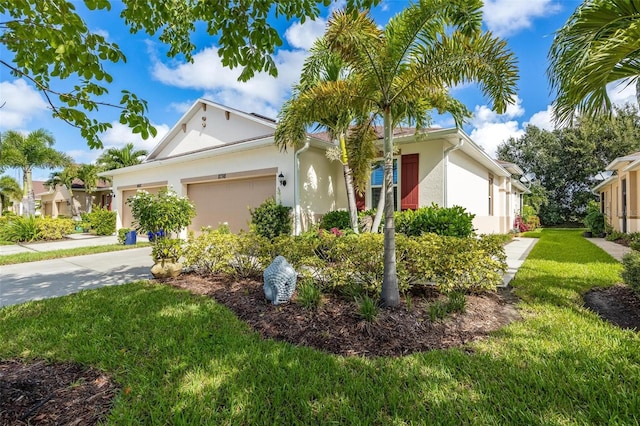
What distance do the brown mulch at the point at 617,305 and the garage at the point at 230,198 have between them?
868cm


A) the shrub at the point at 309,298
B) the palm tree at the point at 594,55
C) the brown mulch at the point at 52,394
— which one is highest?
the palm tree at the point at 594,55

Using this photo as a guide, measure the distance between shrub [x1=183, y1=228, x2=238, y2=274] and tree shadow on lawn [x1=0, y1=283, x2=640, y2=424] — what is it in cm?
237

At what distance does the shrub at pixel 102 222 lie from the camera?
54.3 ft

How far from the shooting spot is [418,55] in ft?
15.5

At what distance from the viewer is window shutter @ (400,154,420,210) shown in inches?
396

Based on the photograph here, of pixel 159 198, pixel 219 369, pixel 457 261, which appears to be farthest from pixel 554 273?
pixel 159 198

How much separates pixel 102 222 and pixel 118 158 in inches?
349

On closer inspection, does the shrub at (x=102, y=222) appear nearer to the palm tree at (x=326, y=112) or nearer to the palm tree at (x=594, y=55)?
the palm tree at (x=326, y=112)

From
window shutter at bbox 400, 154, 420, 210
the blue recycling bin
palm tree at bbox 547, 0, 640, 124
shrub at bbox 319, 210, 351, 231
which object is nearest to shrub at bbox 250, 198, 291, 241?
shrub at bbox 319, 210, 351, 231

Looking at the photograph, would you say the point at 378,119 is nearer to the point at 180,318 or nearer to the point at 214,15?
the point at 214,15

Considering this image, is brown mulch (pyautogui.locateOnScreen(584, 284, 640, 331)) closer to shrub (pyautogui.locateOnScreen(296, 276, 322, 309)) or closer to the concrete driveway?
shrub (pyautogui.locateOnScreen(296, 276, 322, 309))

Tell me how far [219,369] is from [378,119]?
7110 mm

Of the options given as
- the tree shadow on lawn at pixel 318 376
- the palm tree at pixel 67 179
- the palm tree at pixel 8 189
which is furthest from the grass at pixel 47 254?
the palm tree at pixel 8 189

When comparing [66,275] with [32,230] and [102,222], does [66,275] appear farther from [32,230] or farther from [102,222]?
[102,222]
